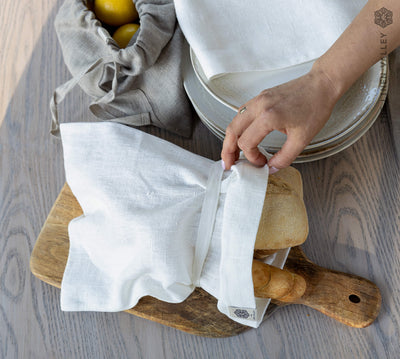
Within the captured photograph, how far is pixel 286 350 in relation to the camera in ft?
1.32

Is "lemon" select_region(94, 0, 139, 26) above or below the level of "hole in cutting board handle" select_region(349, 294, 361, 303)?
above

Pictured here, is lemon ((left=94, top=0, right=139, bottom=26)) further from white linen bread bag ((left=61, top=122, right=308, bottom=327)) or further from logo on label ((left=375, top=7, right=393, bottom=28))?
logo on label ((left=375, top=7, right=393, bottom=28))

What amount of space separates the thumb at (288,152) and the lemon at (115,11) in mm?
243

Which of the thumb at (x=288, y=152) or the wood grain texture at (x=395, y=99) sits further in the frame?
the wood grain texture at (x=395, y=99)

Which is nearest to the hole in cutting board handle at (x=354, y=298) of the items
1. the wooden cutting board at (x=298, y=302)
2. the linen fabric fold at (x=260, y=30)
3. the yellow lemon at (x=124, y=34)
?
the wooden cutting board at (x=298, y=302)

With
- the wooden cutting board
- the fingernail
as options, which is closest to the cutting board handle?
the wooden cutting board

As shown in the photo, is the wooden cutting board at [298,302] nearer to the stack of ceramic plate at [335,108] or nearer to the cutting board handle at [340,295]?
the cutting board handle at [340,295]

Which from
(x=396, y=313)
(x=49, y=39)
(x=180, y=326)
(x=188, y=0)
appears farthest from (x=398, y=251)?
(x=49, y=39)

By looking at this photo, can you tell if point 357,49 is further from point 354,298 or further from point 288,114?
point 354,298

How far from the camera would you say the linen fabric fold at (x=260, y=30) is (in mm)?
402

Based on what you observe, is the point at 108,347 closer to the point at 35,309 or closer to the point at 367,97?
the point at 35,309

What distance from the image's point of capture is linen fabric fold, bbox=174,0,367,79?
40 cm

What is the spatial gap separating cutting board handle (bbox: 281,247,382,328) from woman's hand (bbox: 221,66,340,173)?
0.14 meters

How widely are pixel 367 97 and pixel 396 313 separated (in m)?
0.21
